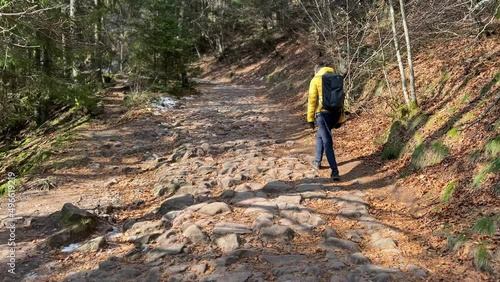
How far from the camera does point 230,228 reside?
192 inches

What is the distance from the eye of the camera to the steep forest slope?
13.9ft

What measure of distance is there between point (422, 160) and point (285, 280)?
3.69m

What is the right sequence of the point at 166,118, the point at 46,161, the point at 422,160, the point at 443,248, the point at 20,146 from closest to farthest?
1. the point at 443,248
2. the point at 422,160
3. the point at 46,161
4. the point at 20,146
5. the point at 166,118

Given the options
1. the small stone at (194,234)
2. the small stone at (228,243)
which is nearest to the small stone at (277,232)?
the small stone at (228,243)

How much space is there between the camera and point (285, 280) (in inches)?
145

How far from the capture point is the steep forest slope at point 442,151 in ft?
13.9

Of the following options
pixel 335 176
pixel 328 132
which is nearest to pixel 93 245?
pixel 335 176

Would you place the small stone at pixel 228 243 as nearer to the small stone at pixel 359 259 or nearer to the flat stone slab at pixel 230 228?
the flat stone slab at pixel 230 228

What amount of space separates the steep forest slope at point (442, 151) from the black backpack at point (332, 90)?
1.44 metres

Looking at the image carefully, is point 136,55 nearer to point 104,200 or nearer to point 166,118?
A: point 166,118

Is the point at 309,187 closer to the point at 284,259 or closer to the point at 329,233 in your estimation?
the point at 329,233

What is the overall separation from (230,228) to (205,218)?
0.55 metres

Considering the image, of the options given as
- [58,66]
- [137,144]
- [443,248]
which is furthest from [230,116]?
[443,248]

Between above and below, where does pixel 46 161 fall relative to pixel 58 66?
below
